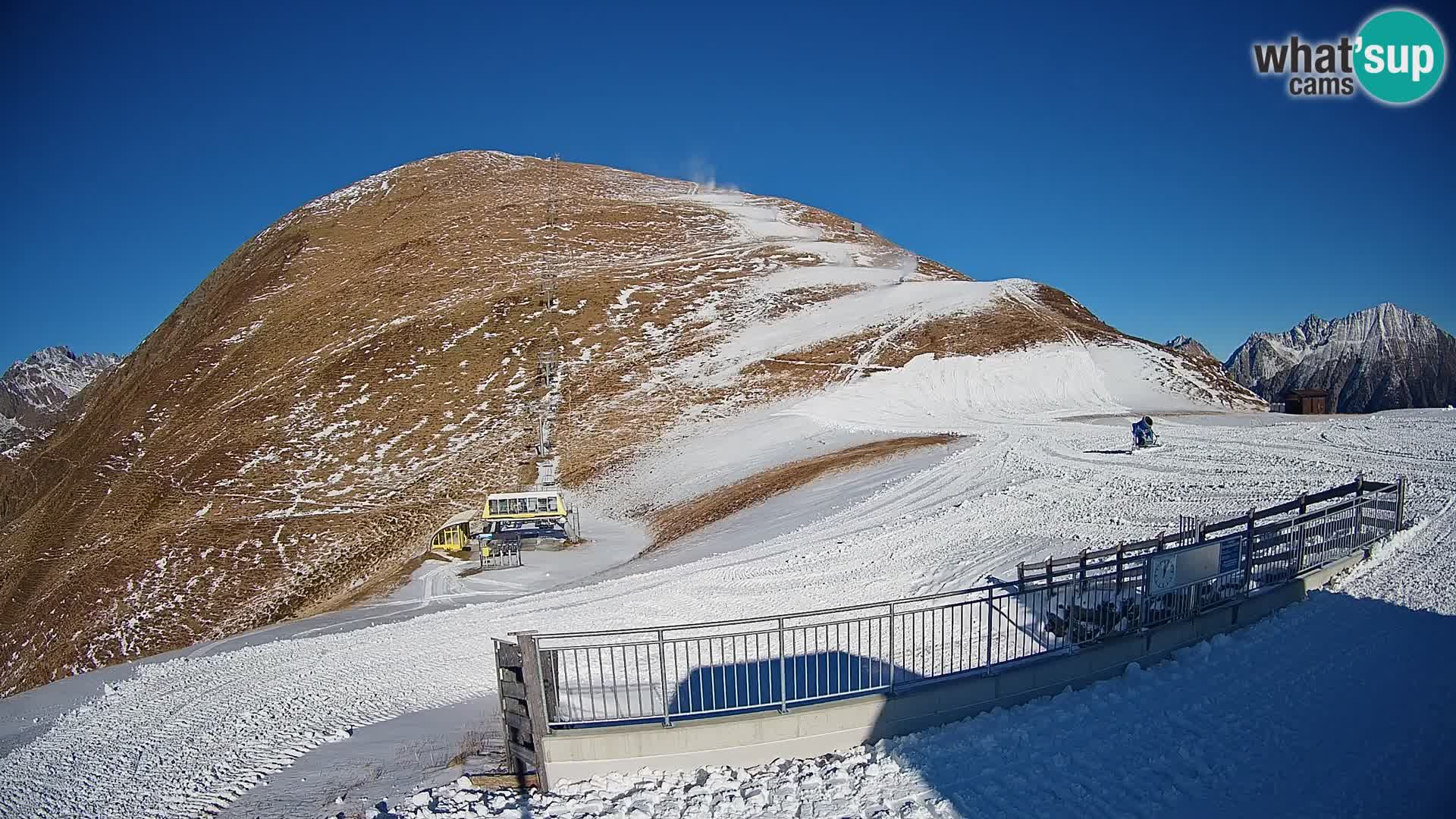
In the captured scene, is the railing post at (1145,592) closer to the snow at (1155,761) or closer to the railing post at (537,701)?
the snow at (1155,761)

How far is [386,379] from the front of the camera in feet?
166

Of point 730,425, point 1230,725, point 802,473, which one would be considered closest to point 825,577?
point 1230,725

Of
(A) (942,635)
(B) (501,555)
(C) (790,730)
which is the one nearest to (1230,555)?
(A) (942,635)

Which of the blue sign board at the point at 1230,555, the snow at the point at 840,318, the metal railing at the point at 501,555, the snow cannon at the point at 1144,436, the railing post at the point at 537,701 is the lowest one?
the metal railing at the point at 501,555

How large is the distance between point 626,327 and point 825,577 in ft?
135

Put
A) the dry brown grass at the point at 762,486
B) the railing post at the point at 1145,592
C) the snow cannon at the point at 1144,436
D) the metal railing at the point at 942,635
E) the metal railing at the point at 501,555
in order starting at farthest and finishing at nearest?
the dry brown grass at the point at 762,486 < the metal railing at the point at 501,555 < the snow cannon at the point at 1144,436 < the railing post at the point at 1145,592 < the metal railing at the point at 942,635

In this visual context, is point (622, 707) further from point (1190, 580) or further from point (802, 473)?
point (802, 473)

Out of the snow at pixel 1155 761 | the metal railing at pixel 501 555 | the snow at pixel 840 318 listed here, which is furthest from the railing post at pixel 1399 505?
the snow at pixel 840 318

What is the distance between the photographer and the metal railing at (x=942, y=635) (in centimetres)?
907

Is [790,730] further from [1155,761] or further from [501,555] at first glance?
[501,555]

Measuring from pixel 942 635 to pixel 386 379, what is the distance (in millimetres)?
48222

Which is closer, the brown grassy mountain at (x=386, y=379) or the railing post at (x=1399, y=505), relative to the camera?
the railing post at (x=1399, y=505)

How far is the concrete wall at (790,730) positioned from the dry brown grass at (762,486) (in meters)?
18.6

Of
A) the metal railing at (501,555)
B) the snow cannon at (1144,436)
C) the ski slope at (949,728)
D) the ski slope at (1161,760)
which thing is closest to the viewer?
the ski slope at (1161,760)
